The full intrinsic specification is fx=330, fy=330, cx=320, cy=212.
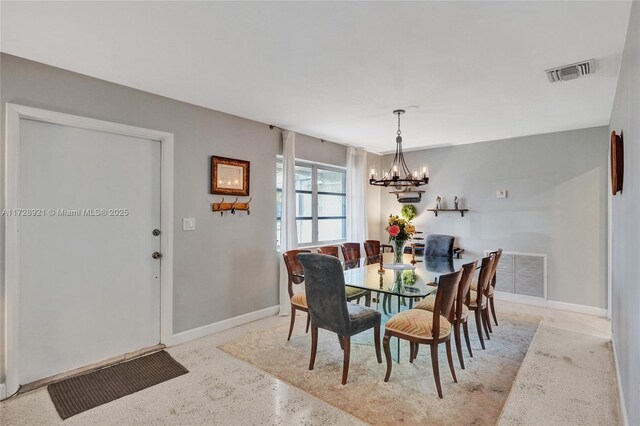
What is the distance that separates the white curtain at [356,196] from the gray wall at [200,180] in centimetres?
156

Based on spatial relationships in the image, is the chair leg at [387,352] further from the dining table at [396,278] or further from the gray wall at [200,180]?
the gray wall at [200,180]

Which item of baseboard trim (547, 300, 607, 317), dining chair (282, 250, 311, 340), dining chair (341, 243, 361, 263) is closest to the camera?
dining chair (282, 250, 311, 340)

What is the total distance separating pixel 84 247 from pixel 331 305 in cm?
215

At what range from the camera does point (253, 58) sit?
239 cm

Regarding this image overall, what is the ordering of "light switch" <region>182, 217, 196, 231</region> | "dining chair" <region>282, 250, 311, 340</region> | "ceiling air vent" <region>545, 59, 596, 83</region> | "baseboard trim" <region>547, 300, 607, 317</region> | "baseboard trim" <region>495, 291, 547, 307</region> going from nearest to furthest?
"ceiling air vent" <region>545, 59, 596, 83</region> < "dining chair" <region>282, 250, 311, 340</region> < "light switch" <region>182, 217, 196, 231</region> < "baseboard trim" <region>547, 300, 607, 317</region> < "baseboard trim" <region>495, 291, 547, 307</region>

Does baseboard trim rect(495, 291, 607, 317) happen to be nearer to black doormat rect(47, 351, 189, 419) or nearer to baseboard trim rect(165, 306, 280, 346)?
baseboard trim rect(165, 306, 280, 346)

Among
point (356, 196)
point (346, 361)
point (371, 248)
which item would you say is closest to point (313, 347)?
point (346, 361)

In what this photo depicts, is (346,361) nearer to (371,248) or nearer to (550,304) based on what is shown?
(371,248)

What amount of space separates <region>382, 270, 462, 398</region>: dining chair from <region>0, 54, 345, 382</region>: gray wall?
1996 millimetres

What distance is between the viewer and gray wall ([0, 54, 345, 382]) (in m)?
2.57

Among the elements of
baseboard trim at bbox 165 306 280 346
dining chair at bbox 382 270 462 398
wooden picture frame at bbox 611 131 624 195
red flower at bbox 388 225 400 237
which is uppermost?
wooden picture frame at bbox 611 131 624 195

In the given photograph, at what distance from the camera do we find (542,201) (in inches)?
181

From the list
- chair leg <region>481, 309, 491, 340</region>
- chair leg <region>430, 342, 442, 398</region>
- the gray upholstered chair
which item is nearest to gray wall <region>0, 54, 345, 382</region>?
the gray upholstered chair

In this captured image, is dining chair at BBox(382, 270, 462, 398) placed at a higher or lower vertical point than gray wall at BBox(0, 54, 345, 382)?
lower
